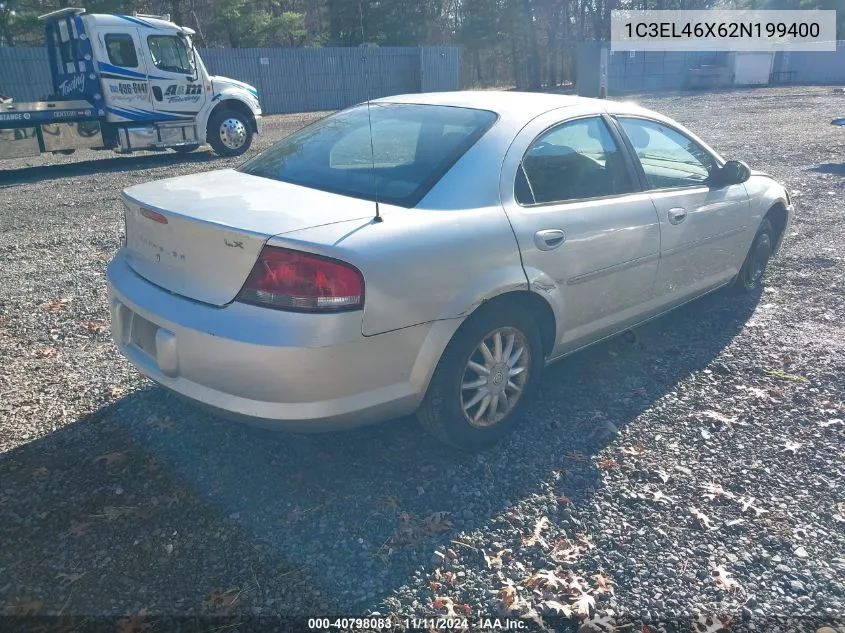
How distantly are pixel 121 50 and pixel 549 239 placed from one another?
12653 millimetres

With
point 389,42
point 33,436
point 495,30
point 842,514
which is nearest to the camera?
point 842,514

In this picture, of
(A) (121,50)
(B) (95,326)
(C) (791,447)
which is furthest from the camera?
(A) (121,50)

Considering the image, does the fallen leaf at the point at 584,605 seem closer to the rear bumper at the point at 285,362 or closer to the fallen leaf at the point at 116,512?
the rear bumper at the point at 285,362

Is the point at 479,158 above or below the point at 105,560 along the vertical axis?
above

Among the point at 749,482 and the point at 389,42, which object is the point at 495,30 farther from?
the point at 749,482

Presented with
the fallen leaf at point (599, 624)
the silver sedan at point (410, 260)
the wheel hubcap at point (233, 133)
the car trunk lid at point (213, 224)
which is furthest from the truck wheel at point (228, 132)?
the fallen leaf at point (599, 624)

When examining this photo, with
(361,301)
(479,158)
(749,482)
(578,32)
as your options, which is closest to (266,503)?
(361,301)

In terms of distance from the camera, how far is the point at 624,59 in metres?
38.0

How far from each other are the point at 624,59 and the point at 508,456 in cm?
3890

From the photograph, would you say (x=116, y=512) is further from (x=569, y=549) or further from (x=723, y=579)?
(x=723, y=579)

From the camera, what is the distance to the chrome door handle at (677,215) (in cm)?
418

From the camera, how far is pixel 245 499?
3.04 m

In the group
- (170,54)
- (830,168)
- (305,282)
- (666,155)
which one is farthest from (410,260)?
(170,54)

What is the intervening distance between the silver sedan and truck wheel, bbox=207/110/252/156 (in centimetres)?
1154
